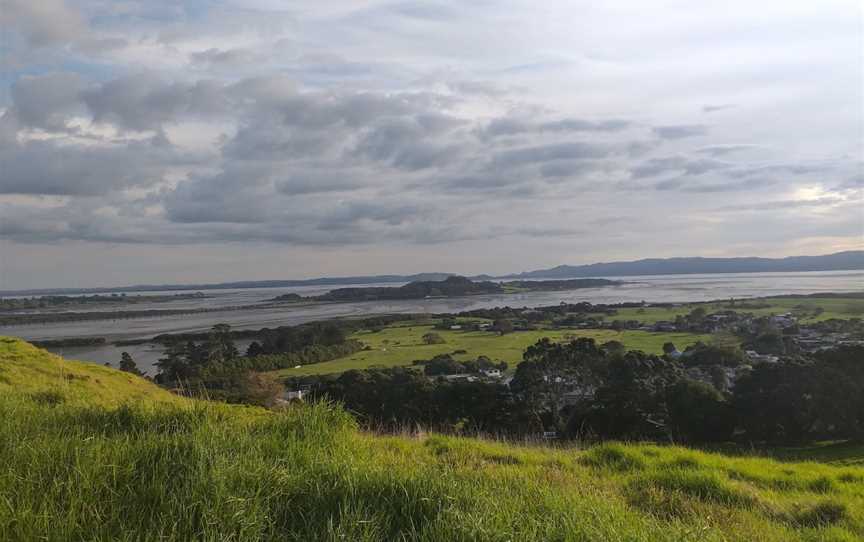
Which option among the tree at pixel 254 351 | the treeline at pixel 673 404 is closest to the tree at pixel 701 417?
the treeline at pixel 673 404

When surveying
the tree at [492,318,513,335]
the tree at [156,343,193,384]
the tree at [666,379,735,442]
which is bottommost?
the tree at [666,379,735,442]

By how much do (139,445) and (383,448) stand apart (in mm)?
2666

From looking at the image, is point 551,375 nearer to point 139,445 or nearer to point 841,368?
point 841,368

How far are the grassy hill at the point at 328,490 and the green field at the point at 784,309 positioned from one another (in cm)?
4782

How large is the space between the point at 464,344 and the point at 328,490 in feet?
136

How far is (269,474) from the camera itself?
13.7 ft

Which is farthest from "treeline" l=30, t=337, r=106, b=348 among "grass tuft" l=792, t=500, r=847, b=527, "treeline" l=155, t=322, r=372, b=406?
"grass tuft" l=792, t=500, r=847, b=527

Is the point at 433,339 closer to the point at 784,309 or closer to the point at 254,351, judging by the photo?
the point at 254,351

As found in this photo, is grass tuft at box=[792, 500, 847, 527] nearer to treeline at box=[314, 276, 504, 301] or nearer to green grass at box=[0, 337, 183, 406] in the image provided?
green grass at box=[0, 337, 183, 406]

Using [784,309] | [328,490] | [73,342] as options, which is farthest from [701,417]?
[73,342]

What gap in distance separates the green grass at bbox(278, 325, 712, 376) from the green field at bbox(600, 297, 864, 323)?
30.6 feet

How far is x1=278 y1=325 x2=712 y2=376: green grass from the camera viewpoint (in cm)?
3684

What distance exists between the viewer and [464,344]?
148 ft

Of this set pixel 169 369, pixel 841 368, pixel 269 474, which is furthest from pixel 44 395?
pixel 841 368
